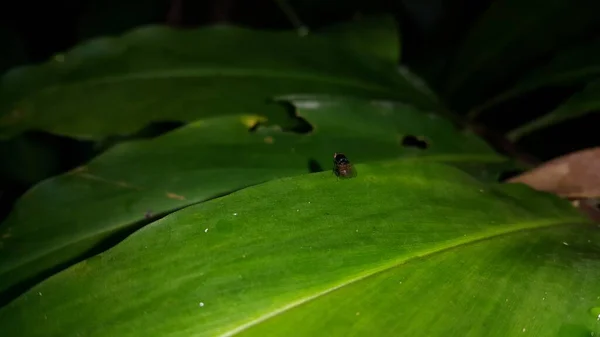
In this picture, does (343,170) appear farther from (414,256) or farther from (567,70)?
(567,70)

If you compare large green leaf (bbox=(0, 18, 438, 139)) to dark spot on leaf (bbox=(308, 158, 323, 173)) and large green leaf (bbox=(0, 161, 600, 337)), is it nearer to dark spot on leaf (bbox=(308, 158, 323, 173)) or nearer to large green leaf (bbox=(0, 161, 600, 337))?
dark spot on leaf (bbox=(308, 158, 323, 173))

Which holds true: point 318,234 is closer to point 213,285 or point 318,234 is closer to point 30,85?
point 213,285

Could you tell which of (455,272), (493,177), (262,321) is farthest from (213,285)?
(493,177)

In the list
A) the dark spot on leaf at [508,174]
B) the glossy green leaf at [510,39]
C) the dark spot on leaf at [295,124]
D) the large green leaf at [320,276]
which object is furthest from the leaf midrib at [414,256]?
the glossy green leaf at [510,39]

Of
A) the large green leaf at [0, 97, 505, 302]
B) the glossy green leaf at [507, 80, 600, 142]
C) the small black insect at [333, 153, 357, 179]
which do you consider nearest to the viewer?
the small black insect at [333, 153, 357, 179]

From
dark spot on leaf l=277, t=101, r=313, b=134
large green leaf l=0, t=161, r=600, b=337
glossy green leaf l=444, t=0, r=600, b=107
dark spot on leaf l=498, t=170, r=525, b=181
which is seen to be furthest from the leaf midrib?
glossy green leaf l=444, t=0, r=600, b=107

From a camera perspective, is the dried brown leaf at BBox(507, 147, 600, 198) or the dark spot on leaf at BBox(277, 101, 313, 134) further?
the dark spot on leaf at BBox(277, 101, 313, 134)

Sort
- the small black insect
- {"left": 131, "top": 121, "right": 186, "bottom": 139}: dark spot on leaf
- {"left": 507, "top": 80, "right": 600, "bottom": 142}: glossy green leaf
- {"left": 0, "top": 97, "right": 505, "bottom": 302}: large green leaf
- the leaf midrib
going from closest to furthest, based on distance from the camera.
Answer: the leaf midrib, the small black insect, {"left": 0, "top": 97, "right": 505, "bottom": 302}: large green leaf, {"left": 507, "top": 80, "right": 600, "bottom": 142}: glossy green leaf, {"left": 131, "top": 121, "right": 186, "bottom": 139}: dark spot on leaf
